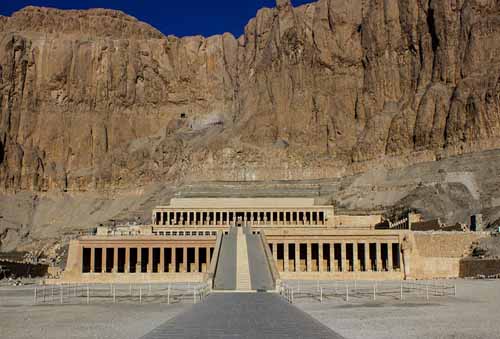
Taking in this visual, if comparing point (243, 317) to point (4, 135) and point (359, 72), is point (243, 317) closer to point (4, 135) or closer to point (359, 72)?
point (359, 72)

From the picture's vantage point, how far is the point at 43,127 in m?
196

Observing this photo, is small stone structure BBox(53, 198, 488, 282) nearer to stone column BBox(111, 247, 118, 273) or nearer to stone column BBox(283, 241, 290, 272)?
stone column BBox(283, 241, 290, 272)

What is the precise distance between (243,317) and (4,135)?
17178 centimetres

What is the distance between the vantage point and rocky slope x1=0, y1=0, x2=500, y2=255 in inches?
5551

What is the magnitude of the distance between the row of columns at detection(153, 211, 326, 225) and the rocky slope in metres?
17.1

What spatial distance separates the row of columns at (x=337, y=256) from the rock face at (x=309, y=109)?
60.9 m

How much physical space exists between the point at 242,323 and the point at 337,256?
173ft

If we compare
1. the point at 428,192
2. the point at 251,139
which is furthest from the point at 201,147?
the point at 428,192

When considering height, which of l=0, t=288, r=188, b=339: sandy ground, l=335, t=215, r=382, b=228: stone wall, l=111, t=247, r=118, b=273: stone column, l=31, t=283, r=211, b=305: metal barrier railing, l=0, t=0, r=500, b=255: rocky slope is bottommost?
l=0, t=288, r=188, b=339: sandy ground

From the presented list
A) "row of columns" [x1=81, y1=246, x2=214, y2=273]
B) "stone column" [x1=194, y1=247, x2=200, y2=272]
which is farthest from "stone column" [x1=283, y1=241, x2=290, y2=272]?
"stone column" [x1=194, y1=247, x2=200, y2=272]

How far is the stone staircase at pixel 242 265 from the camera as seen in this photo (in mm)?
51375

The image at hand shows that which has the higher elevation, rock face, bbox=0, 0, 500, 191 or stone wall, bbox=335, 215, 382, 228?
rock face, bbox=0, 0, 500, 191

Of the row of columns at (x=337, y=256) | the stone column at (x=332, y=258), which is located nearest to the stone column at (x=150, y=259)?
the row of columns at (x=337, y=256)

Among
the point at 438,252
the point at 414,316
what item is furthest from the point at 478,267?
the point at 414,316
